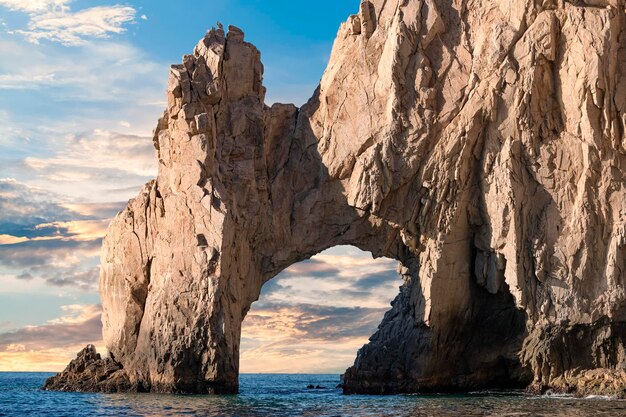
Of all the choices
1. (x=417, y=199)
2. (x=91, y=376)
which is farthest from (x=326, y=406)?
(x=91, y=376)

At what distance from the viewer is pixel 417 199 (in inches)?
1399

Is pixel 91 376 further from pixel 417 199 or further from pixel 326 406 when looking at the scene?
pixel 417 199

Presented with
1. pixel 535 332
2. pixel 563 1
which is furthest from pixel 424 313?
pixel 563 1

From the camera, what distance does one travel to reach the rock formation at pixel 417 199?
3275 cm

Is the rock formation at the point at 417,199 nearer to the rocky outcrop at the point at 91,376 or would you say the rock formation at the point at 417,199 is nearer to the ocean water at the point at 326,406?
the rocky outcrop at the point at 91,376

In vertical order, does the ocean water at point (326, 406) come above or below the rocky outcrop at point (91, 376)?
below

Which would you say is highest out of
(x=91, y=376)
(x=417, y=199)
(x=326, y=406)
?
(x=417, y=199)

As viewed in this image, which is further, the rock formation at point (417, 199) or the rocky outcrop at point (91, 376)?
the rocky outcrop at point (91, 376)

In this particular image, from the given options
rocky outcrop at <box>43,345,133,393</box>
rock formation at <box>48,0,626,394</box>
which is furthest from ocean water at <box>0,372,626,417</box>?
rock formation at <box>48,0,626,394</box>

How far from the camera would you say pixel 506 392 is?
34.4m

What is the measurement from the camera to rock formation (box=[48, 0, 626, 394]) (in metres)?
32.8

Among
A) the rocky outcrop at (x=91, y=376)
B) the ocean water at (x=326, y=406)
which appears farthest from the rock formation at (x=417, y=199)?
the ocean water at (x=326, y=406)

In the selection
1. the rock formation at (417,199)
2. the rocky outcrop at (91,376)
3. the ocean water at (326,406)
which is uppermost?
the rock formation at (417,199)

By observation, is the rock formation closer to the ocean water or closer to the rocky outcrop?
the rocky outcrop
